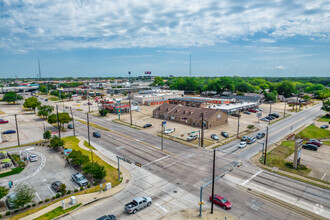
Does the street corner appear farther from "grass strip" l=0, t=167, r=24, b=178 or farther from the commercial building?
the commercial building

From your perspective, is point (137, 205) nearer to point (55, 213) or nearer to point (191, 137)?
point (55, 213)

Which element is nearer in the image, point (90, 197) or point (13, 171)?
point (90, 197)

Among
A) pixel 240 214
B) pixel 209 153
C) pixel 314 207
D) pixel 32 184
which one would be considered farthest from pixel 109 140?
pixel 314 207

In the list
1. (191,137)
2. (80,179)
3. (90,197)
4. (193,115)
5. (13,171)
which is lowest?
(90,197)

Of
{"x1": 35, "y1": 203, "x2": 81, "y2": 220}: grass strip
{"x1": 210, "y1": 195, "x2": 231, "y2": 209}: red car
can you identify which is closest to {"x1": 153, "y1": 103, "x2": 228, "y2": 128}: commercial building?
{"x1": 210, "y1": 195, "x2": 231, "y2": 209}: red car

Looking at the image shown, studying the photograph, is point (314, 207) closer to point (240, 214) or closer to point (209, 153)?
point (240, 214)

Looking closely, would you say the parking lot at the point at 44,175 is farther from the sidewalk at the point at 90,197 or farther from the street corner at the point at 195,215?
the street corner at the point at 195,215

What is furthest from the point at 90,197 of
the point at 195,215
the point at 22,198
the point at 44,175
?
the point at 195,215
